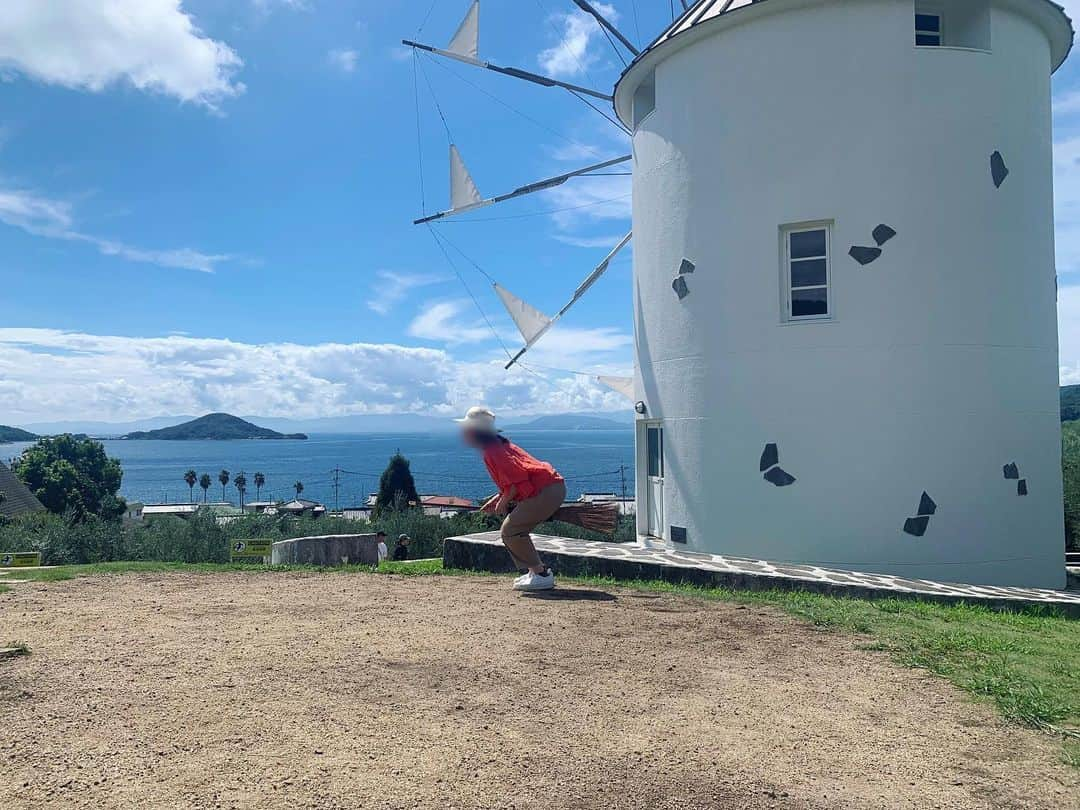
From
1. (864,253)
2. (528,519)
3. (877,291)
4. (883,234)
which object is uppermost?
(883,234)

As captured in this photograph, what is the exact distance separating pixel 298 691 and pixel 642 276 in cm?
951

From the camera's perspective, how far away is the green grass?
4.50 metres

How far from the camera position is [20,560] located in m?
11.5

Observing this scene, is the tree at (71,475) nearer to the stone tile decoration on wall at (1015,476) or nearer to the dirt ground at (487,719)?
the stone tile decoration on wall at (1015,476)

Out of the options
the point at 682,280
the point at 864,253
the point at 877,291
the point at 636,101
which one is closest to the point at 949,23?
the point at 864,253

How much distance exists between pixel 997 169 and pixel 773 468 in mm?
4845

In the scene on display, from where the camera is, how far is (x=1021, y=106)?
11352 mm

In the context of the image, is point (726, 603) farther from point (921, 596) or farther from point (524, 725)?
point (524, 725)

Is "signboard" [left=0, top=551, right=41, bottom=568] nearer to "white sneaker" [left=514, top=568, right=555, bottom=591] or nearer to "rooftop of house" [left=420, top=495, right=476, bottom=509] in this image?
"white sneaker" [left=514, top=568, right=555, bottom=591]

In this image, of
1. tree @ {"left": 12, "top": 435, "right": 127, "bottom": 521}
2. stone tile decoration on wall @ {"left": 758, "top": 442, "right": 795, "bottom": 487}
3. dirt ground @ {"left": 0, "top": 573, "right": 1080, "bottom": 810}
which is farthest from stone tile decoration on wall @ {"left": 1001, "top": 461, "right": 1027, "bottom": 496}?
tree @ {"left": 12, "top": 435, "right": 127, "bottom": 521}

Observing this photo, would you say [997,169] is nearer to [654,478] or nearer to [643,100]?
[643,100]

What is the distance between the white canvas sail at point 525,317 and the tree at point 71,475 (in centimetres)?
4182

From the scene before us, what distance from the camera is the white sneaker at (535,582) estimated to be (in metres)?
7.96

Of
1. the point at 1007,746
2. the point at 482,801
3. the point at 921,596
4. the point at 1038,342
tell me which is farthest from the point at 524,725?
the point at 1038,342
